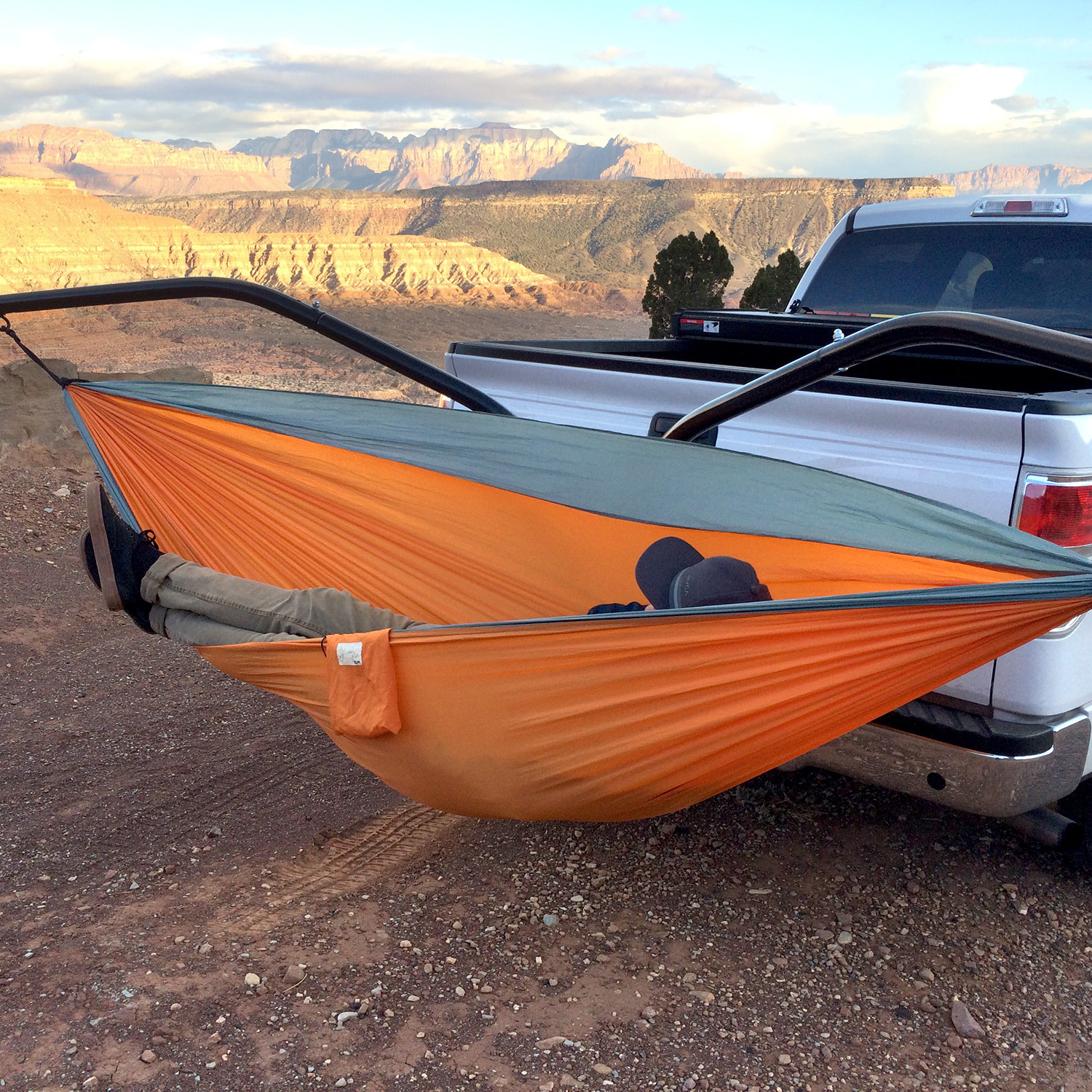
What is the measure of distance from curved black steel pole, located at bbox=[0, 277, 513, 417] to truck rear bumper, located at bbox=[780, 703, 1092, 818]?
140 cm

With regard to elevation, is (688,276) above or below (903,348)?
above

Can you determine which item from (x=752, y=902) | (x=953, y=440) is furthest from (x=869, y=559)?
(x=752, y=902)

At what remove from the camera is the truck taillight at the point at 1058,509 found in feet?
6.93

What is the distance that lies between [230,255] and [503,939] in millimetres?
51483

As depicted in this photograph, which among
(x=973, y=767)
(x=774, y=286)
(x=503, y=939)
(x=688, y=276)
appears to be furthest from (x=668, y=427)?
(x=688, y=276)

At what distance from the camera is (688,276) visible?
519 inches

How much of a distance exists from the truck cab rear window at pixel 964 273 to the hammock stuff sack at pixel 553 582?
1572 mm

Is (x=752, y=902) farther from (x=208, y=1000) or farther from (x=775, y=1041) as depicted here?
(x=208, y=1000)

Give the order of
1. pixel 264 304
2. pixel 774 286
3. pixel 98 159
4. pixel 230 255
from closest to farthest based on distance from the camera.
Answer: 1. pixel 264 304
2. pixel 774 286
3. pixel 230 255
4. pixel 98 159

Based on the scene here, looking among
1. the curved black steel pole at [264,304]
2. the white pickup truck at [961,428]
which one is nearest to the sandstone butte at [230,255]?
the curved black steel pole at [264,304]

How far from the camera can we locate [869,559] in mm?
2330

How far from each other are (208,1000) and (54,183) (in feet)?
189

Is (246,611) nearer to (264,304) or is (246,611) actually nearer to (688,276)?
(264,304)

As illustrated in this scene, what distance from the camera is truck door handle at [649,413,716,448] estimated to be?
2734 mm
